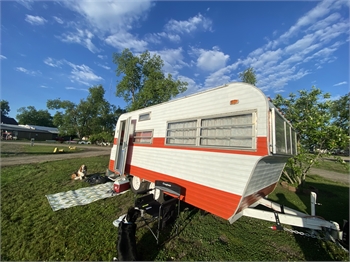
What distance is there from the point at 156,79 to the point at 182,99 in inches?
792

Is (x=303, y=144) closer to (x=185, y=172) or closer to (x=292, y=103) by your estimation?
(x=292, y=103)

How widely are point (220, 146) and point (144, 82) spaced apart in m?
22.9

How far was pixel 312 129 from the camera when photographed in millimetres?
7129

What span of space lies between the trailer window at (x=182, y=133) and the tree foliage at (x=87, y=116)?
4168cm

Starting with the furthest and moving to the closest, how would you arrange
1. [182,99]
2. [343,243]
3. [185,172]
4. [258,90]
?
[182,99] → [185,172] → [258,90] → [343,243]

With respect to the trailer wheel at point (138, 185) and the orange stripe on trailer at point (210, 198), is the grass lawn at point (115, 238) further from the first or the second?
the orange stripe on trailer at point (210, 198)

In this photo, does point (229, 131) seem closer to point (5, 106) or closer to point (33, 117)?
point (33, 117)

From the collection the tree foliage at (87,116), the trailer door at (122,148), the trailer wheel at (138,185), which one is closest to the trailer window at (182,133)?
the trailer wheel at (138,185)

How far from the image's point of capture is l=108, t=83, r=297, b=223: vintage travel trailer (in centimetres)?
307

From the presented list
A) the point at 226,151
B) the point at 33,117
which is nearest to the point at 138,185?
the point at 226,151

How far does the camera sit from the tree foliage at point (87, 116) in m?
41.8

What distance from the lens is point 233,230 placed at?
4246mm

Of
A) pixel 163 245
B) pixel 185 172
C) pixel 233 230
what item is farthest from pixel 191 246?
pixel 185 172

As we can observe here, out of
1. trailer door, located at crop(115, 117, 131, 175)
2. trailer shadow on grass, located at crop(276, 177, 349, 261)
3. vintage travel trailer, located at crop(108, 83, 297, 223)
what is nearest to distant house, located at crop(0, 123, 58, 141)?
trailer door, located at crop(115, 117, 131, 175)
